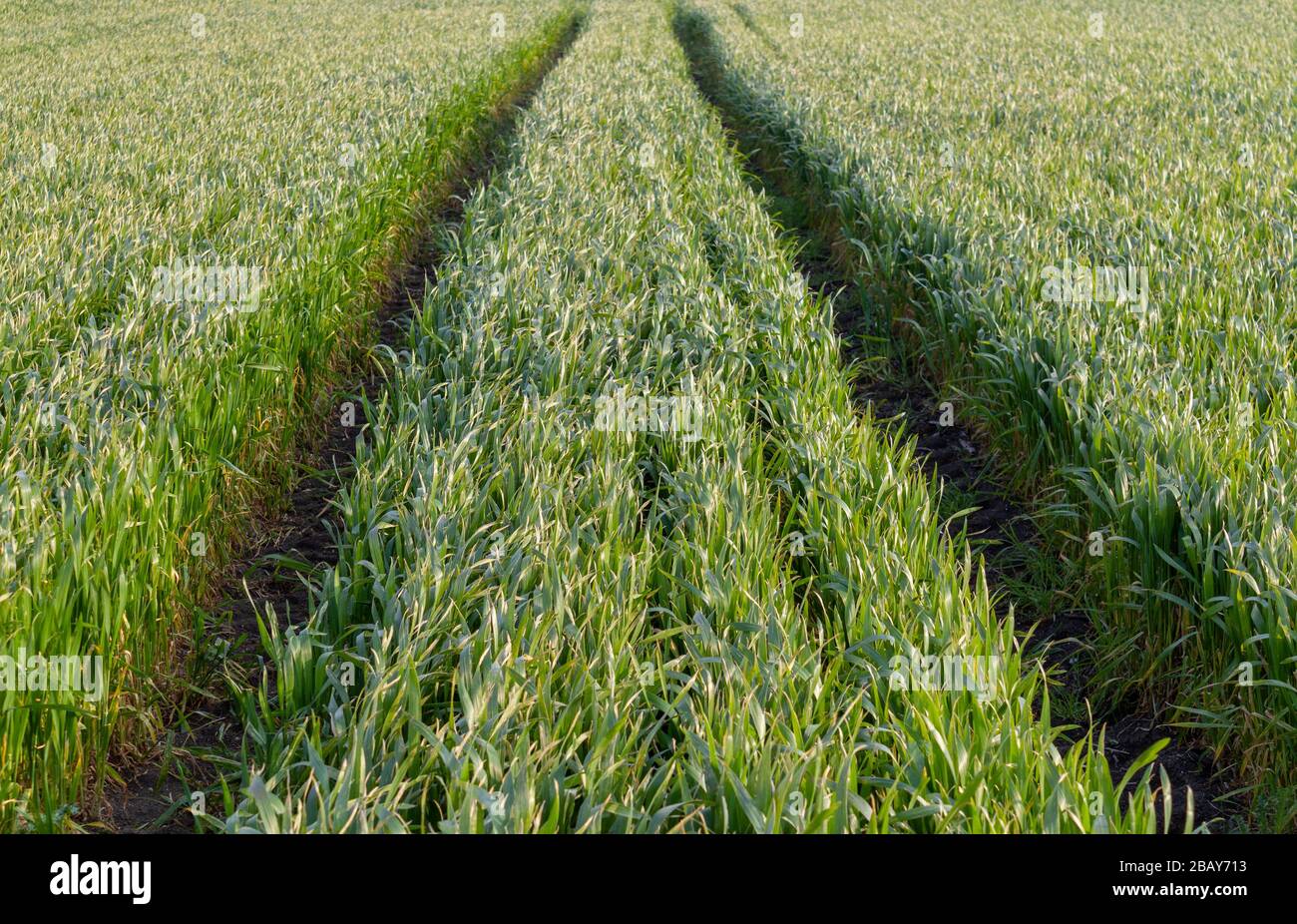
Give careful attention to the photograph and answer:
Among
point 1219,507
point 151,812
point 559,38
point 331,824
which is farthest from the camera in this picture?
point 559,38

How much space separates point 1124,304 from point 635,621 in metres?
3.09

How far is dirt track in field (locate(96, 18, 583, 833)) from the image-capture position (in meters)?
2.55

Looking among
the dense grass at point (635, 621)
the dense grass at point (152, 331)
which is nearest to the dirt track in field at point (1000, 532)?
the dense grass at point (635, 621)

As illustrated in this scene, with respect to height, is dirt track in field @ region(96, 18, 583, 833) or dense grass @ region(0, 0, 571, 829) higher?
dense grass @ region(0, 0, 571, 829)

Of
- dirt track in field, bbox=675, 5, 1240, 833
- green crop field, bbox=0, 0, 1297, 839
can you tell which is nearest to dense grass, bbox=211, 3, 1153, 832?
green crop field, bbox=0, 0, 1297, 839

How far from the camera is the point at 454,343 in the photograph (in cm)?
454

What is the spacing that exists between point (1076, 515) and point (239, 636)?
264 centimetres

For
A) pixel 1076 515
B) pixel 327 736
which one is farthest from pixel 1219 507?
pixel 327 736

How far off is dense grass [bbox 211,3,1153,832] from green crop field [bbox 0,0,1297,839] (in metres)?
0.02

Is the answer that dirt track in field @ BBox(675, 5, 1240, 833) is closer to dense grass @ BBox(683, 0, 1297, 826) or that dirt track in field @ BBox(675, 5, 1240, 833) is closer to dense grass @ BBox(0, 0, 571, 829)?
dense grass @ BBox(683, 0, 1297, 826)

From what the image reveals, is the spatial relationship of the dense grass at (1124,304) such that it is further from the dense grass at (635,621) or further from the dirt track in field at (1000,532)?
the dense grass at (635,621)

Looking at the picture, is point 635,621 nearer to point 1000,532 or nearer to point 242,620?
point 242,620

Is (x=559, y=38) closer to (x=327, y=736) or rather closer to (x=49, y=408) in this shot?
(x=49, y=408)

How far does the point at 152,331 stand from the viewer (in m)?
4.27
